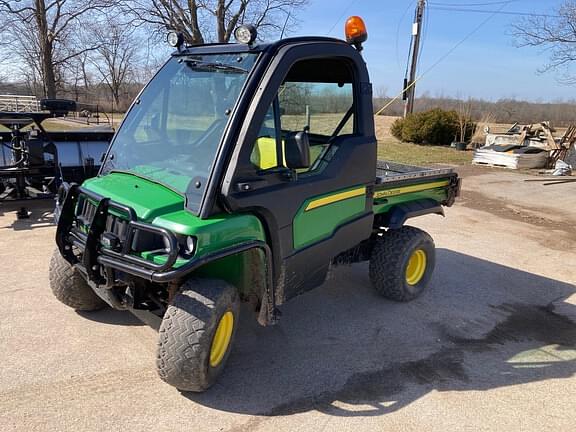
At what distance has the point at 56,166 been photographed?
684cm

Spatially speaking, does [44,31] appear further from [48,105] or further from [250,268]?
[250,268]

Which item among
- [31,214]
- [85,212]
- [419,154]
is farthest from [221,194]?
[419,154]

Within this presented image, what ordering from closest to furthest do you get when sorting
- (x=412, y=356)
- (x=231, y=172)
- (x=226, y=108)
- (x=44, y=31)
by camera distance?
(x=231, y=172) < (x=226, y=108) < (x=412, y=356) < (x=44, y=31)

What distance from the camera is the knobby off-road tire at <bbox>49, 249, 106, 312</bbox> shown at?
3707 millimetres

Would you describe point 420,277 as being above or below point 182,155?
below

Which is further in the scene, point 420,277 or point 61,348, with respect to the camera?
point 420,277

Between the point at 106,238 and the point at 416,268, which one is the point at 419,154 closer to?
the point at 416,268

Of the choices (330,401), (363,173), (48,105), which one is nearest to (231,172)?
(363,173)

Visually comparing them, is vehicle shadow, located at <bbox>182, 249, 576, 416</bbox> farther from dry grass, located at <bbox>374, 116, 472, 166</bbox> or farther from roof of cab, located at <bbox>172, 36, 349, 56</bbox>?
dry grass, located at <bbox>374, 116, 472, 166</bbox>

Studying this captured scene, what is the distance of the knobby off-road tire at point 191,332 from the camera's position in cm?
280

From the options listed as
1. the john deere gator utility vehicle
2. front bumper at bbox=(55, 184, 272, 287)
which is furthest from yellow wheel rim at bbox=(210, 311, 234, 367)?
front bumper at bbox=(55, 184, 272, 287)

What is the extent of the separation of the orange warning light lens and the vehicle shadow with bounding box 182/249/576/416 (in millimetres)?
2302

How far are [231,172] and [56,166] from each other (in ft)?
16.4

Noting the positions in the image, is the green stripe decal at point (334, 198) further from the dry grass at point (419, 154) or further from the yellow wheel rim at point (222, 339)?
the dry grass at point (419, 154)
